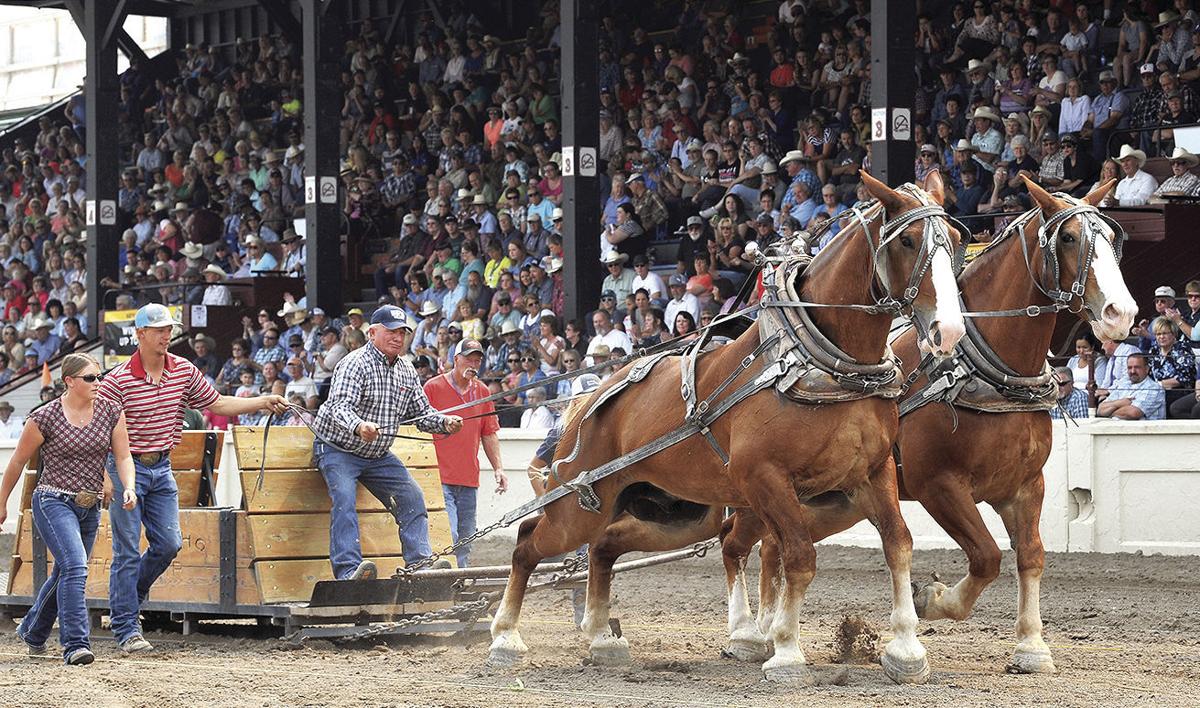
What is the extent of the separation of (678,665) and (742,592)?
0.55m

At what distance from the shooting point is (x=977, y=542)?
768 centimetres

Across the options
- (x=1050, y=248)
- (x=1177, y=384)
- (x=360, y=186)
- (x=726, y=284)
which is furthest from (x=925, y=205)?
(x=360, y=186)

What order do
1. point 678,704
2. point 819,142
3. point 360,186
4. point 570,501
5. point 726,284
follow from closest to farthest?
point 678,704 → point 570,501 → point 726,284 → point 819,142 → point 360,186

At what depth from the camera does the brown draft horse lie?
7672 mm

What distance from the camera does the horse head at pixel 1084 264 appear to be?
746cm

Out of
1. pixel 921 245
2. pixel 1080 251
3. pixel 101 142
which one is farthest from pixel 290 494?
pixel 101 142

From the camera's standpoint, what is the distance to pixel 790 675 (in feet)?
23.9

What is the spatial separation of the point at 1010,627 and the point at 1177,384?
13.1ft

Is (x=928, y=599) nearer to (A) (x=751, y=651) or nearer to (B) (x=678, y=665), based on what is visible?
(A) (x=751, y=651)

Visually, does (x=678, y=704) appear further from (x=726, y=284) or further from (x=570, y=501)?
(x=726, y=284)

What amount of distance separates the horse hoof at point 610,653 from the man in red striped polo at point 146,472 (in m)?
2.22

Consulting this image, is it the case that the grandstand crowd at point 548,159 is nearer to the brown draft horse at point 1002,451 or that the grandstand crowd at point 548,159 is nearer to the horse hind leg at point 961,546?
the brown draft horse at point 1002,451

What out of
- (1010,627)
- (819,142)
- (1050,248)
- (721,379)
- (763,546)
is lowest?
(1010,627)

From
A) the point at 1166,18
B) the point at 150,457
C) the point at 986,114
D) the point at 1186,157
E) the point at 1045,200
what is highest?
the point at 1166,18
